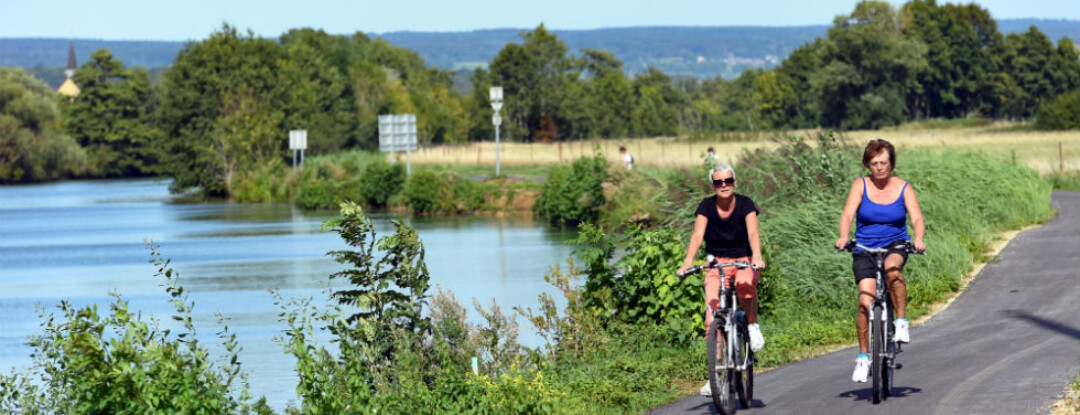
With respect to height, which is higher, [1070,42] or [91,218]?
[1070,42]

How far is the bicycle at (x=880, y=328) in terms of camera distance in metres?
9.93

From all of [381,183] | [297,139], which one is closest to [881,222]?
[381,183]

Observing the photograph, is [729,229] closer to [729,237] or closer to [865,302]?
[729,237]

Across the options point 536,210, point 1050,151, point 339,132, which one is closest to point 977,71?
point 339,132

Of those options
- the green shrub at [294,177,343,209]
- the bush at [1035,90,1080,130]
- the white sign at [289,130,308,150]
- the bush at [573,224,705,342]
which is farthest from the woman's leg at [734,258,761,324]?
the bush at [1035,90,1080,130]

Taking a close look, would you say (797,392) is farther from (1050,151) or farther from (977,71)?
(977,71)

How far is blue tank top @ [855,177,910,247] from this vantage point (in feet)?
33.0

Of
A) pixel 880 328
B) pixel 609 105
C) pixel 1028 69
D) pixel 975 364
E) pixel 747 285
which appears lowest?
pixel 975 364

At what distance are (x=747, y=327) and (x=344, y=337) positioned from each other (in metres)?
3.84

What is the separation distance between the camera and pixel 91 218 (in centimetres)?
6078

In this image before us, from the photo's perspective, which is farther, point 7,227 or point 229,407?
point 7,227

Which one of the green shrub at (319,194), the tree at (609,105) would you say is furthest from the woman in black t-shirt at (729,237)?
the tree at (609,105)

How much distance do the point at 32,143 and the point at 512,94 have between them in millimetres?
37707

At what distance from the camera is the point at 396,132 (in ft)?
231
